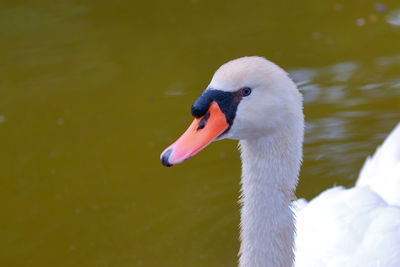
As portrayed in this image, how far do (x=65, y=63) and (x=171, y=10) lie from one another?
1.64 metres

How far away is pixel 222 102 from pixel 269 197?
0.49 meters

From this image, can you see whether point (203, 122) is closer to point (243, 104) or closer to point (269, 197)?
point (243, 104)

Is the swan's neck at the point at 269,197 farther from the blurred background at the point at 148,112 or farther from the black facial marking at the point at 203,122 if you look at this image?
the blurred background at the point at 148,112

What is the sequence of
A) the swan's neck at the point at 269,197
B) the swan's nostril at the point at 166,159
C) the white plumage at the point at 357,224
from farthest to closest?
1. the white plumage at the point at 357,224
2. the swan's neck at the point at 269,197
3. the swan's nostril at the point at 166,159

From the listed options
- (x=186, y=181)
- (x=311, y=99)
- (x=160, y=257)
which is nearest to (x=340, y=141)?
(x=311, y=99)

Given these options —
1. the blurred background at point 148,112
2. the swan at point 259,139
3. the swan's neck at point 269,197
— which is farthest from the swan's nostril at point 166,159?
the blurred background at point 148,112

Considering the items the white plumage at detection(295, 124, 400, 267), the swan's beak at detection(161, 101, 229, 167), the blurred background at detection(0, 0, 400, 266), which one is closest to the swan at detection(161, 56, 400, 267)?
the swan's beak at detection(161, 101, 229, 167)

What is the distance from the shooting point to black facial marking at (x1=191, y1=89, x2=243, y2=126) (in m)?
2.89

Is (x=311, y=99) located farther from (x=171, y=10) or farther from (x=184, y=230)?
(x=171, y=10)

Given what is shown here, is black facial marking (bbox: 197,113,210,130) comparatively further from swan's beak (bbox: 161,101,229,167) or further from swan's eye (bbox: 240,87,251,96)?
swan's eye (bbox: 240,87,251,96)

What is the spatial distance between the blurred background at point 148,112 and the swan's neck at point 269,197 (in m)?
1.34

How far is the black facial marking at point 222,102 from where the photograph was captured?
2.89 m

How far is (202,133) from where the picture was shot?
2.88 meters

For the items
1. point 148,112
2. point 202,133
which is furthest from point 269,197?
point 148,112
